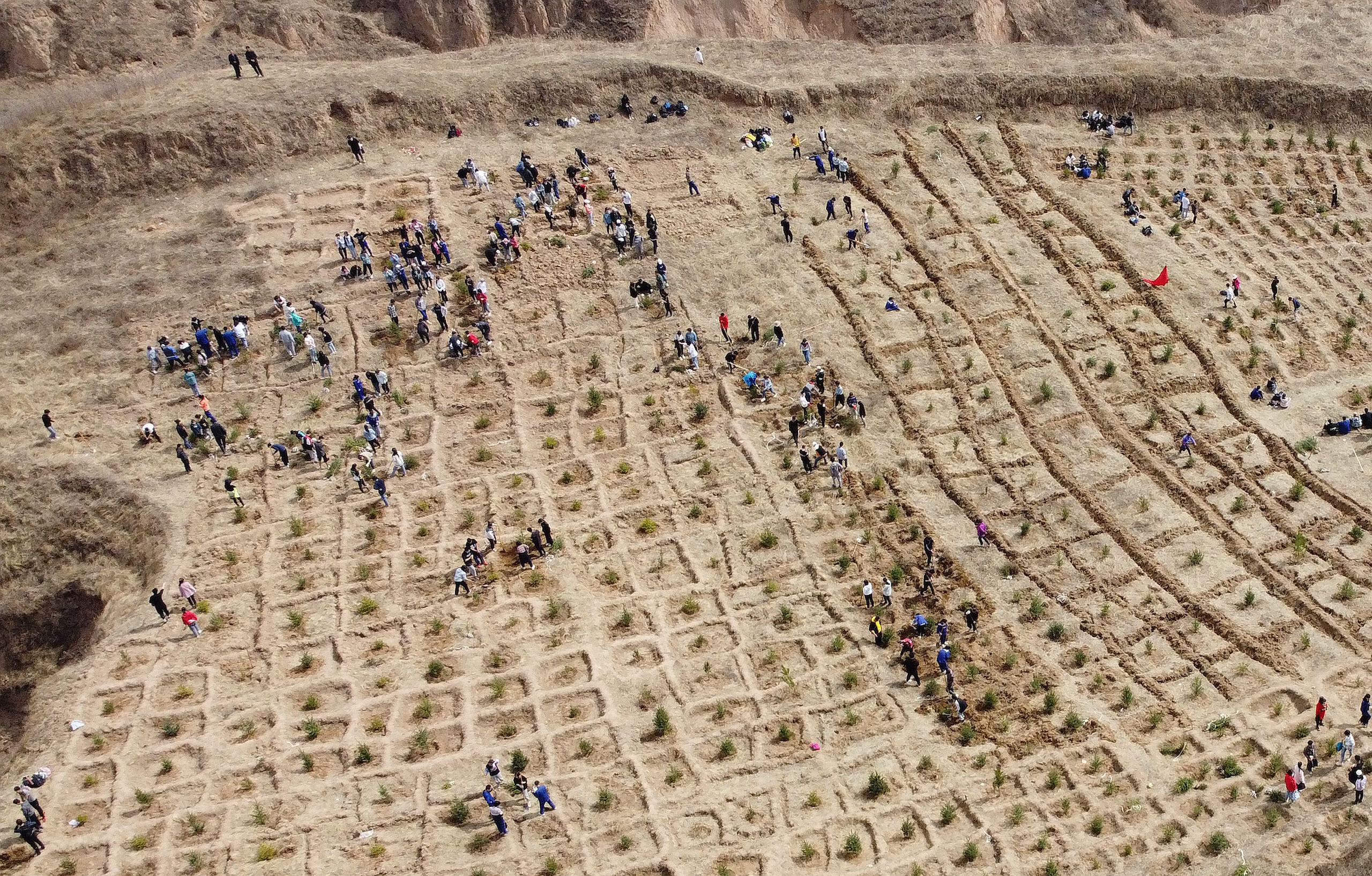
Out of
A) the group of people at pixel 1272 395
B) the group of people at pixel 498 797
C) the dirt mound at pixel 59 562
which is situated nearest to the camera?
the group of people at pixel 498 797

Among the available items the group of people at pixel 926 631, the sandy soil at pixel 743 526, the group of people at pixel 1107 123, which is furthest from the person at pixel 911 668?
the group of people at pixel 1107 123

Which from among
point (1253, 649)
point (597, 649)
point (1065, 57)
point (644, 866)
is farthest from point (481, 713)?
point (1065, 57)

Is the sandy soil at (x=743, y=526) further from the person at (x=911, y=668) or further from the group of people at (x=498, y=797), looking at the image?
the person at (x=911, y=668)

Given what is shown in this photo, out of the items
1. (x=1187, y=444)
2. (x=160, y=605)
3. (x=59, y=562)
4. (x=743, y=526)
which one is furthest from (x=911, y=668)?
(x=59, y=562)

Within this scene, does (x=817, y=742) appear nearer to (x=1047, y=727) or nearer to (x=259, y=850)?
(x=1047, y=727)

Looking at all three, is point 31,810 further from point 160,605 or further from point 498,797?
point 498,797
